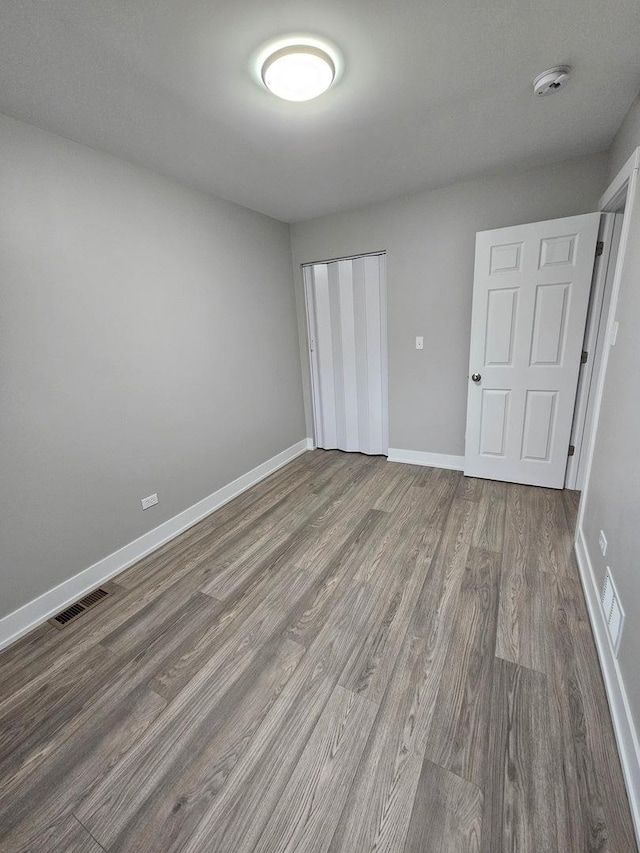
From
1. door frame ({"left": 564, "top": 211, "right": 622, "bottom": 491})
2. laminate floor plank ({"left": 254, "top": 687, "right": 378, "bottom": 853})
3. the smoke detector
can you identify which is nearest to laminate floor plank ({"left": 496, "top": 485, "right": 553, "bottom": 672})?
door frame ({"left": 564, "top": 211, "right": 622, "bottom": 491})

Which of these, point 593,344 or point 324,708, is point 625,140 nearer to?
point 593,344

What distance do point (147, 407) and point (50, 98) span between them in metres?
1.56

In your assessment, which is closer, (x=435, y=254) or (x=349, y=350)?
(x=435, y=254)

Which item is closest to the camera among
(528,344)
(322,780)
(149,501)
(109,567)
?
(322,780)

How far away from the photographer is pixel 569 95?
171 cm

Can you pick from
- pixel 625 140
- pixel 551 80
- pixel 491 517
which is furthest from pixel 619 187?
pixel 491 517

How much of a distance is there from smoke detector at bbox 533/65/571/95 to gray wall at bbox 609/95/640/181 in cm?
48

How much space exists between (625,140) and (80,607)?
4035 mm

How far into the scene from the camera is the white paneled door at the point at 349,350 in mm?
3467

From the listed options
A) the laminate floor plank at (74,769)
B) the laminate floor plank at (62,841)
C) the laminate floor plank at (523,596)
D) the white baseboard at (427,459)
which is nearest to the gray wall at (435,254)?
the white baseboard at (427,459)

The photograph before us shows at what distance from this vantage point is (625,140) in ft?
6.31

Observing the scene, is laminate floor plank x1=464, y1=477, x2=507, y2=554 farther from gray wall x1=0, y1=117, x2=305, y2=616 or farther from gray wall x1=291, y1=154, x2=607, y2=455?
gray wall x1=0, y1=117, x2=305, y2=616

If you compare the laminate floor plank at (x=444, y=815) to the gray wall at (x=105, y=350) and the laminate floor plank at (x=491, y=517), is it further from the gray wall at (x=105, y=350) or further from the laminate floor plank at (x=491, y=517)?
the gray wall at (x=105, y=350)

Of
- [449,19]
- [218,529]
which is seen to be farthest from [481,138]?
[218,529]
